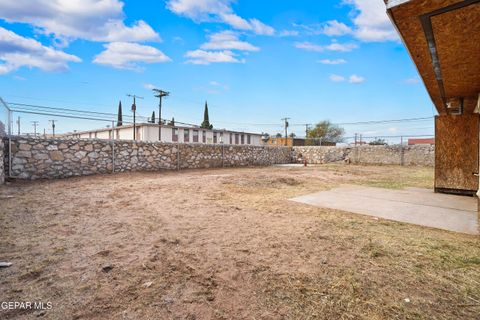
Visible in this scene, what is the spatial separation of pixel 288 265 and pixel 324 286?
0.43m

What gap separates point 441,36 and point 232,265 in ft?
11.3

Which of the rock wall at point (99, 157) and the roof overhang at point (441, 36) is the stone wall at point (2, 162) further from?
the roof overhang at point (441, 36)

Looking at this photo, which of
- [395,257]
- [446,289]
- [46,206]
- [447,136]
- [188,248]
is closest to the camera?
[446,289]

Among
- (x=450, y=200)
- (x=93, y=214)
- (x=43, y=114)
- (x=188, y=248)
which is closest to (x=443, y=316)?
(x=188, y=248)

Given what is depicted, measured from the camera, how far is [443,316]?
171 centimetres

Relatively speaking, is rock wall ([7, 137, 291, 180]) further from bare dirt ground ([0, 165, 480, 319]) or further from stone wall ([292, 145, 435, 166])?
stone wall ([292, 145, 435, 166])

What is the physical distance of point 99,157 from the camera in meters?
9.67

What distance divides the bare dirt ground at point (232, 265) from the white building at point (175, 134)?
26.9m

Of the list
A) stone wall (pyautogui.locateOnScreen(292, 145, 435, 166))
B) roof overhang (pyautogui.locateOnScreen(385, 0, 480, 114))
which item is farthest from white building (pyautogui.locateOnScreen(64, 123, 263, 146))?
roof overhang (pyautogui.locateOnScreen(385, 0, 480, 114))

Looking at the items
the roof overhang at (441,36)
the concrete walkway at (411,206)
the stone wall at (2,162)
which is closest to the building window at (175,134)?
the stone wall at (2,162)

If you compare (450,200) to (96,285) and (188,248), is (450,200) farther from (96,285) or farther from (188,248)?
(96,285)

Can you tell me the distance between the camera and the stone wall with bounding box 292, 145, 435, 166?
17.5 m

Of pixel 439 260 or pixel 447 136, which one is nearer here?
pixel 439 260

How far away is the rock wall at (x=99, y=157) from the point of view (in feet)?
26.2
